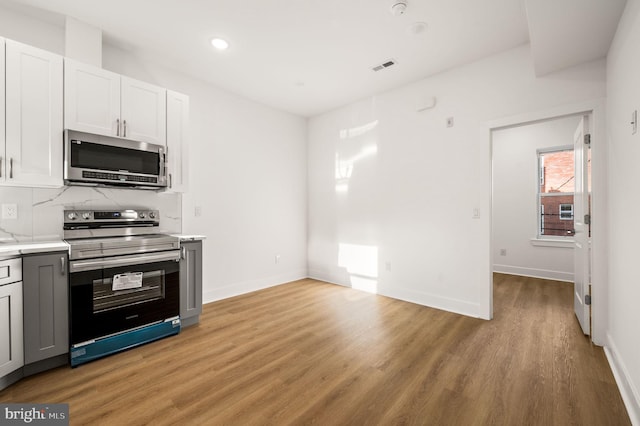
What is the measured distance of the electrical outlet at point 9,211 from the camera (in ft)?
8.00

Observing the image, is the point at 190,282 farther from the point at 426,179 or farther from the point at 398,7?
the point at 398,7

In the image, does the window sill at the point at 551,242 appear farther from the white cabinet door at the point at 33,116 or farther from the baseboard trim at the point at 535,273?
the white cabinet door at the point at 33,116

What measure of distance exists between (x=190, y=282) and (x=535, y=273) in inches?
226

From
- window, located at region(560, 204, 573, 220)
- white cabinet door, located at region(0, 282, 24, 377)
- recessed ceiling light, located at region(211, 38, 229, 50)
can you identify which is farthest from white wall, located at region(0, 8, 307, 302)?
window, located at region(560, 204, 573, 220)

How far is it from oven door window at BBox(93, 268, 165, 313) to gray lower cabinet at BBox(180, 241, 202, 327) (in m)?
0.23

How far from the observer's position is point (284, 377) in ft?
7.04

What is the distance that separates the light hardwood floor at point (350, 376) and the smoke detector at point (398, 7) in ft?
9.42

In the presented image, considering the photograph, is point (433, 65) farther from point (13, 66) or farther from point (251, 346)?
point (13, 66)

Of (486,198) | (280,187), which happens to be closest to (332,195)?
(280,187)

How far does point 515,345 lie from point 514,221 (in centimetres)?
368

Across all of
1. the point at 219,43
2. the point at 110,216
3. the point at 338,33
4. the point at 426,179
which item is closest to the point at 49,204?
the point at 110,216

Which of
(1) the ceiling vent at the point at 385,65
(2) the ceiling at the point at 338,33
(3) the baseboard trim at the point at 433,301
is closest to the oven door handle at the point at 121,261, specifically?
(2) the ceiling at the point at 338,33

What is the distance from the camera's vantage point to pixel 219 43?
9.78ft

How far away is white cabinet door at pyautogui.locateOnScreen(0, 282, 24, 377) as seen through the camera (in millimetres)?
1952
